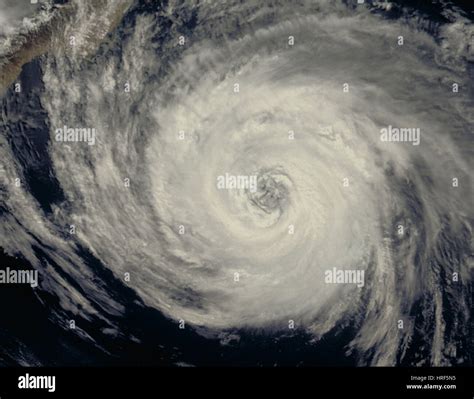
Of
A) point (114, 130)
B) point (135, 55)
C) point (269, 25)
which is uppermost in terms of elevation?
point (269, 25)

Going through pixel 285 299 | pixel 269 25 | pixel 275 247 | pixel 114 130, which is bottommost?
pixel 285 299

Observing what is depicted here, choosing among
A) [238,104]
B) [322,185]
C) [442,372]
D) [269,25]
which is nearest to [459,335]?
[442,372]

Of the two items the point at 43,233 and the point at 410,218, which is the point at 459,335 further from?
the point at 43,233

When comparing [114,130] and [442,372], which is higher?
[114,130]

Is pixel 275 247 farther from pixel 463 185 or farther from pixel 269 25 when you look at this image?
pixel 269 25

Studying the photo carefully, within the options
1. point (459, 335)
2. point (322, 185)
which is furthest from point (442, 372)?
point (322, 185)

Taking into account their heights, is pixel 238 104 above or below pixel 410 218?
above
